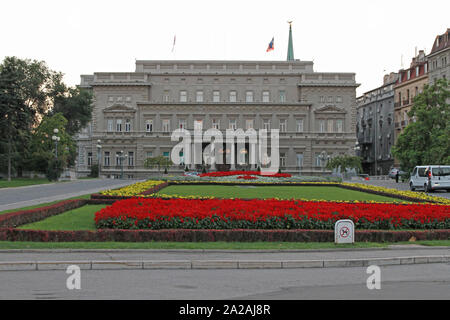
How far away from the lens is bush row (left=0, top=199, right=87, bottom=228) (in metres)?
16.0

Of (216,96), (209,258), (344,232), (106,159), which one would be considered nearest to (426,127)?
(216,96)

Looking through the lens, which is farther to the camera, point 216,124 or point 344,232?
point 216,124

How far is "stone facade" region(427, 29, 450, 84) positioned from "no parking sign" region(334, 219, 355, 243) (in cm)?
6746

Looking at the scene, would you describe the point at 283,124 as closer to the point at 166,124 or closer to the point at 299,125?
the point at 299,125

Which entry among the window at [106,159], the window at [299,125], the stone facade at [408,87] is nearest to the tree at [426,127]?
the stone facade at [408,87]

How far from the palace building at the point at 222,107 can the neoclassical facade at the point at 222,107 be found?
17 cm

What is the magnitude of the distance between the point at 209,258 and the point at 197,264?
2.13 feet

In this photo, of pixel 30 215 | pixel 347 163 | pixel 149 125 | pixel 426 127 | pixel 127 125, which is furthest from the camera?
pixel 127 125

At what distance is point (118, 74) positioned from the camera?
9125cm

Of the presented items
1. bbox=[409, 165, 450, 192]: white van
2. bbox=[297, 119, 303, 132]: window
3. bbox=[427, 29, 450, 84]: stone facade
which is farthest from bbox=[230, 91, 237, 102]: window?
bbox=[409, 165, 450, 192]: white van

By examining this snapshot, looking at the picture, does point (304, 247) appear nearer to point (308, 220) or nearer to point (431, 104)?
point (308, 220)

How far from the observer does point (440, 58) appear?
77.4 meters
